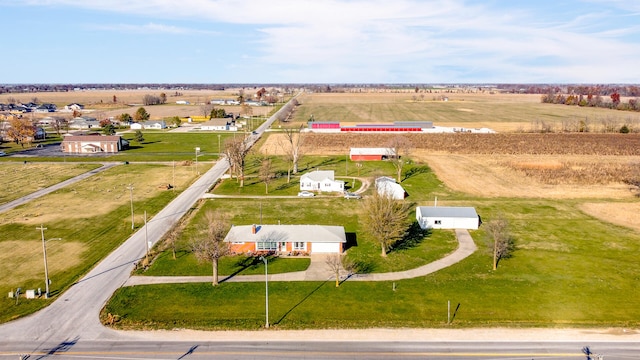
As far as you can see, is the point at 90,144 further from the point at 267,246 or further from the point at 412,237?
the point at 412,237

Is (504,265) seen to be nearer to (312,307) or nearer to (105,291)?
(312,307)

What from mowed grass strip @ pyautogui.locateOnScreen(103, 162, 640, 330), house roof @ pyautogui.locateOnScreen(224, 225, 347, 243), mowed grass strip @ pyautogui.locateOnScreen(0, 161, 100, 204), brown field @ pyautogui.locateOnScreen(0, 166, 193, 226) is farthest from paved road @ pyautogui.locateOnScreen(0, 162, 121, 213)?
mowed grass strip @ pyautogui.locateOnScreen(103, 162, 640, 330)

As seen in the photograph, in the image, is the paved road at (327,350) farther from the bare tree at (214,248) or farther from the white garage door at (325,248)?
the white garage door at (325,248)

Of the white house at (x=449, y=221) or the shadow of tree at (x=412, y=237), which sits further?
the white house at (x=449, y=221)

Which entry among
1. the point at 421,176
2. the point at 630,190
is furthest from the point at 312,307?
the point at 630,190

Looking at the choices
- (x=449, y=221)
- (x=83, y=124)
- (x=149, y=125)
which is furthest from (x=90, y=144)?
(x=449, y=221)

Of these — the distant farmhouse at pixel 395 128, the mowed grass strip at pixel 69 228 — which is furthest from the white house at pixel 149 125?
the mowed grass strip at pixel 69 228

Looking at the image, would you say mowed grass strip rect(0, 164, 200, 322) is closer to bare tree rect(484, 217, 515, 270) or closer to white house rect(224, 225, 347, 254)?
white house rect(224, 225, 347, 254)
